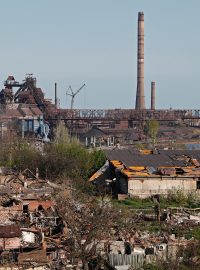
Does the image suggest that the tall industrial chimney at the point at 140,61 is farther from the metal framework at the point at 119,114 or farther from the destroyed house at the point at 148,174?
the destroyed house at the point at 148,174

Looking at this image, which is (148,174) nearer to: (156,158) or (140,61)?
(156,158)

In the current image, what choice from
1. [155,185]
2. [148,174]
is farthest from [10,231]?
[148,174]

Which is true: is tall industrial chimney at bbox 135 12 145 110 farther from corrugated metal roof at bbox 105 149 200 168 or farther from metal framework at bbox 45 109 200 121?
corrugated metal roof at bbox 105 149 200 168

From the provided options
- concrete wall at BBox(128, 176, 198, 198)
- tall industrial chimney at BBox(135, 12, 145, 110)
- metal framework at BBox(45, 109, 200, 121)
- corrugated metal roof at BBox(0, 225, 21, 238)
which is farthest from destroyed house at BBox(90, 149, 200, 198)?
tall industrial chimney at BBox(135, 12, 145, 110)

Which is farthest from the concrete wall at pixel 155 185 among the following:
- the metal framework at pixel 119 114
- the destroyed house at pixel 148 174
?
the metal framework at pixel 119 114

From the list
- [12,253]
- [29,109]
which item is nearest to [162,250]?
[12,253]

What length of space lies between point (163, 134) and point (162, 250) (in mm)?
49020

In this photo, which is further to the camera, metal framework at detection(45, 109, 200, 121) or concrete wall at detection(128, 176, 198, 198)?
metal framework at detection(45, 109, 200, 121)

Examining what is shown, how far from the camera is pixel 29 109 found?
186 feet

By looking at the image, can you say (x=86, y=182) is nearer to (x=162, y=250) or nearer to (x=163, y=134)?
(x=162, y=250)

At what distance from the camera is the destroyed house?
25.5 metres

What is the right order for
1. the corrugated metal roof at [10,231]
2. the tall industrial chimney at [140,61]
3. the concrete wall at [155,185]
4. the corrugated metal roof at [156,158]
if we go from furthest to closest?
the tall industrial chimney at [140,61], the corrugated metal roof at [156,158], the concrete wall at [155,185], the corrugated metal roof at [10,231]

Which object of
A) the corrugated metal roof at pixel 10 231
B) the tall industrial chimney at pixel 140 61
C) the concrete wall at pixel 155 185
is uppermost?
the tall industrial chimney at pixel 140 61

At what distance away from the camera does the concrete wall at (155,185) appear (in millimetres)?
25469
